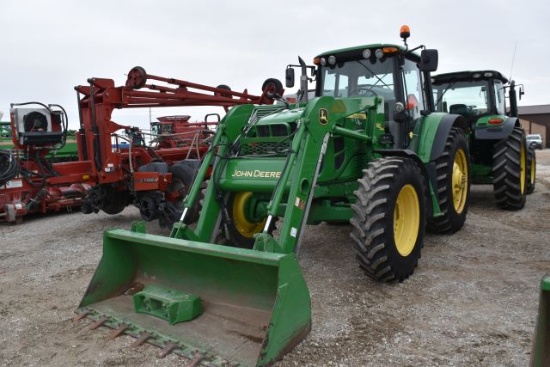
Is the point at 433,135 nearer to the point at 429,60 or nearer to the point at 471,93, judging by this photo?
the point at 429,60

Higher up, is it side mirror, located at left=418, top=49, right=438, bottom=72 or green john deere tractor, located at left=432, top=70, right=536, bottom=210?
side mirror, located at left=418, top=49, right=438, bottom=72

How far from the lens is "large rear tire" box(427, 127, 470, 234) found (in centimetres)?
586

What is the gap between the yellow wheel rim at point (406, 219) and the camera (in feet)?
15.4

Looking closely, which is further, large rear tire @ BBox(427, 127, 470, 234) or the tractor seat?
the tractor seat

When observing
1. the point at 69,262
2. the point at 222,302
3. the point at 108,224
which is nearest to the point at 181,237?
the point at 222,302

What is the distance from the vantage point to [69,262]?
5773mm

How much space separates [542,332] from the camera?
87.2 inches

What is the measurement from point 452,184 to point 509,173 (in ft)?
7.41

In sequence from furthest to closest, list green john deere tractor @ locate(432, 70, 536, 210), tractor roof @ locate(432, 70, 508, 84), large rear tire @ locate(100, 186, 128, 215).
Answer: tractor roof @ locate(432, 70, 508, 84) → green john deere tractor @ locate(432, 70, 536, 210) → large rear tire @ locate(100, 186, 128, 215)

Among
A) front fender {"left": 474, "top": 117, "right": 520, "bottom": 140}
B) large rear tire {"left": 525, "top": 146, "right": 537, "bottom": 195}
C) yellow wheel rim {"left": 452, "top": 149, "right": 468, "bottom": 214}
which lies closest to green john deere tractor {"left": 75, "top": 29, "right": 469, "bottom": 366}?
yellow wheel rim {"left": 452, "top": 149, "right": 468, "bottom": 214}

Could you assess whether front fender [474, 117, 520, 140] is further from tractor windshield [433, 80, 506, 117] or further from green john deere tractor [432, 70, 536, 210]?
tractor windshield [433, 80, 506, 117]

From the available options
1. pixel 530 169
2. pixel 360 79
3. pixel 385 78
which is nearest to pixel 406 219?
pixel 385 78

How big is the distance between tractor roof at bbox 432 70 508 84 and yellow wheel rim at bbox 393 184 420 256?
4.94m

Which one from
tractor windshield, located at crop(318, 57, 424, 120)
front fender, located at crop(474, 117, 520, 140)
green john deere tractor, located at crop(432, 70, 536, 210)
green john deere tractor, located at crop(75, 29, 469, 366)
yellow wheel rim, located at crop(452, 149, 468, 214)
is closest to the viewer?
green john deere tractor, located at crop(75, 29, 469, 366)
